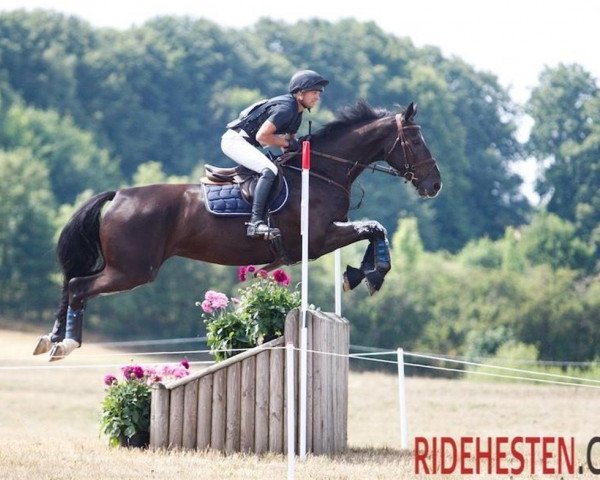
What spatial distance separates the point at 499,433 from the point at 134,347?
23.3m

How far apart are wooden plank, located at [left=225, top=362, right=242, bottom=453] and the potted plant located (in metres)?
0.63

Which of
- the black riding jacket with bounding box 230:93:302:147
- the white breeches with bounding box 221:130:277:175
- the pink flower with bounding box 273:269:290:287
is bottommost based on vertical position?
the pink flower with bounding box 273:269:290:287

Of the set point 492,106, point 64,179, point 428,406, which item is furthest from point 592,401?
point 492,106

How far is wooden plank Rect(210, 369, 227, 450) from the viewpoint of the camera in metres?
11.6

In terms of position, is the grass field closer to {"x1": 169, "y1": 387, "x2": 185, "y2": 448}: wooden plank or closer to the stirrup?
{"x1": 169, "y1": 387, "x2": 185, "y2": 448}: wooden plank

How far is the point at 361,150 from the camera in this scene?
40.7ft

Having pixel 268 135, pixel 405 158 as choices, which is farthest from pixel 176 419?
pixel 405 158

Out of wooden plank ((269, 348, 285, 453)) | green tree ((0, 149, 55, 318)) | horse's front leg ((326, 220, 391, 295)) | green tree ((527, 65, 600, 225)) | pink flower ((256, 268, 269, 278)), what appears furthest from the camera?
green tree ((527, 65, 600, 225))

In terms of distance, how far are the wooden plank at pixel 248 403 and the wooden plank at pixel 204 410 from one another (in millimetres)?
254

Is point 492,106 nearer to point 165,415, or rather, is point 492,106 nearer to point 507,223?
point 507,223

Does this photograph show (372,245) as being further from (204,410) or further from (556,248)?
(556,248)

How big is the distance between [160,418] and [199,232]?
149 cm

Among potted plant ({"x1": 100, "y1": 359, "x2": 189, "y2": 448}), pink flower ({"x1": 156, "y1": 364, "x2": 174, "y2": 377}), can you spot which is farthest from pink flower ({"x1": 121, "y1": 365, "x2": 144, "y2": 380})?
pink flower ({"x1": 156, "y1": 364, "x2": 174, "y2": 377})

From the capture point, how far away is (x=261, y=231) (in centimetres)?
1175
